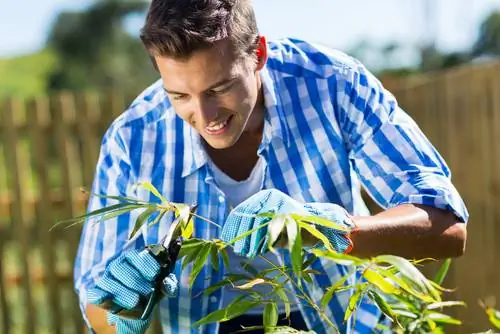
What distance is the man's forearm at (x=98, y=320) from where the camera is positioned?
2121 mm

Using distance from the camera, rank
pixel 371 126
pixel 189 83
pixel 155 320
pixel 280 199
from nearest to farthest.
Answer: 1. pixel 280 199
2. pixel 189 83
3. pixel 371 126
4. pixel 155 320

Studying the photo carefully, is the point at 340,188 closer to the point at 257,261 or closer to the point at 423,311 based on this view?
the point at 257,261

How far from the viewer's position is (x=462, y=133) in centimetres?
489

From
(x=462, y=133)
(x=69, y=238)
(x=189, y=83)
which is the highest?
(x=189, y=83)

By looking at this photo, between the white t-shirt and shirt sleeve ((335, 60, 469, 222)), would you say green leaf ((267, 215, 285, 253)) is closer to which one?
shirt sleeve ((335, 60, 469, 222))

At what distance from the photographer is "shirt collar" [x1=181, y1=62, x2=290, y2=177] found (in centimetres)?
223

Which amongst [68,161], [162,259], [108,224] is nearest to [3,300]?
[68,161]

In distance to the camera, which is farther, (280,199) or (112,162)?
(112,162)

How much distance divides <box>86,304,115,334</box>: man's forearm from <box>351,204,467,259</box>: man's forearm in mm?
702

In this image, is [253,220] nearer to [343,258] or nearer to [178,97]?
[343,258]

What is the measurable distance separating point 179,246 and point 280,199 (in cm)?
19

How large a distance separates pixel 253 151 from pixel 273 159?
93 millimetres

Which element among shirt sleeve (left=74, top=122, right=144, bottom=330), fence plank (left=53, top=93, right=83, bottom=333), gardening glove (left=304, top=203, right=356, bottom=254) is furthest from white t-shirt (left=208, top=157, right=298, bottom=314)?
fence plank (left=53, top=93, right=83, bottom=333)

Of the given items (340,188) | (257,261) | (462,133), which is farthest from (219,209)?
(462,133)
